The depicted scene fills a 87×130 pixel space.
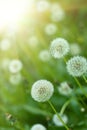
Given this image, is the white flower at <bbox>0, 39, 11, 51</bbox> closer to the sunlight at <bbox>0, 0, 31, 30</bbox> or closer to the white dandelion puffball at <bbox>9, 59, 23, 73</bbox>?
the sunlight at <bbox>0, 0, 31, 30</bbox>

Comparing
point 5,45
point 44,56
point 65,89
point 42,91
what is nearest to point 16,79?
point 44,56

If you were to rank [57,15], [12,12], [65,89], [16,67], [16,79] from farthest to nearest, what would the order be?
1. [12,12]
2. [57,15]
3. [16,79]
4. [16,67]
5. [65,89]

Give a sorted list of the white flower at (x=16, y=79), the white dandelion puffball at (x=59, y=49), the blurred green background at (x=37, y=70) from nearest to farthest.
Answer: the white dandelion puffball at (x=59, y=49) → the blurred green background at (x=37, y=70) → the white flower at (x=16, y=79)

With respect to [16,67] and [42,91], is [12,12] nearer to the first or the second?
[16,67]

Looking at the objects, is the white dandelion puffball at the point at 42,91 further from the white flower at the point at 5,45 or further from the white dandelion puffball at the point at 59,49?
the white flower at the point at 5,45

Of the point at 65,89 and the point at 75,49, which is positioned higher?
the point at 75,49

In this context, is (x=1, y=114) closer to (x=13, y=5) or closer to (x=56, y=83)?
(x=56, y=83)

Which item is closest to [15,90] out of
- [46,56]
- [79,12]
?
[46,56]

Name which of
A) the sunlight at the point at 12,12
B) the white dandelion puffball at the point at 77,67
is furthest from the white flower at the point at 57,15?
the white dandelion puffball at the point at 77,67
